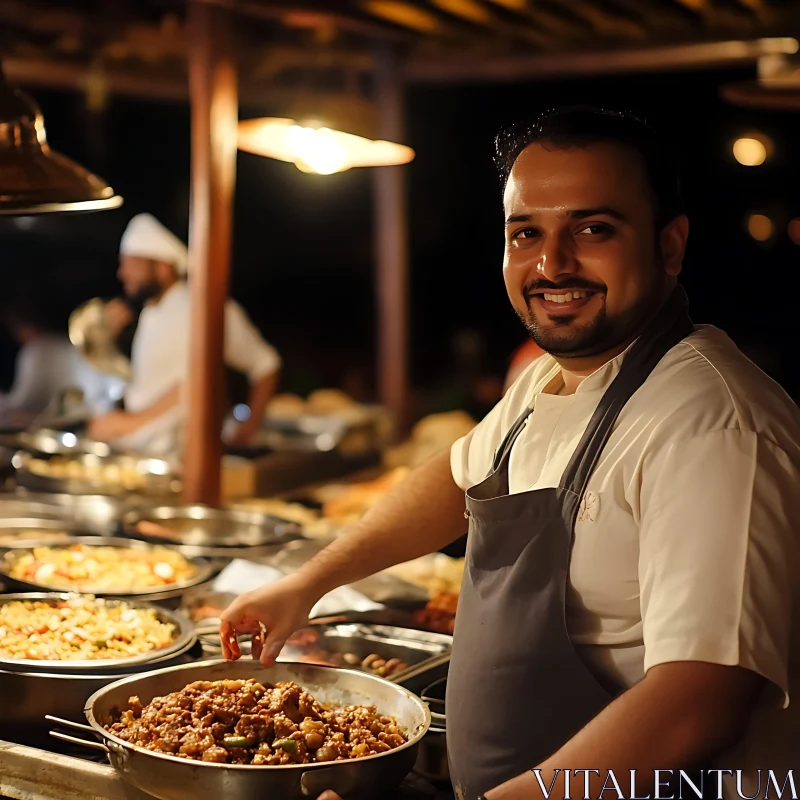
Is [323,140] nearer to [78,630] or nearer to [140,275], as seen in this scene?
[78,630]

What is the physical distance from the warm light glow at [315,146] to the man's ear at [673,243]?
1733 mm

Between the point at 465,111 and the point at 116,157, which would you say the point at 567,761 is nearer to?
the point at 116,157

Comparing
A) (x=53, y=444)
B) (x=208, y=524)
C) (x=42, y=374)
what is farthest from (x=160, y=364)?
(x=208, y=524)

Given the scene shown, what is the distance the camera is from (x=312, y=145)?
3768 millimetres

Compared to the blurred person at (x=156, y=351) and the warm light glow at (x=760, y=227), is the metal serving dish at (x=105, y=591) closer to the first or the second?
the blurred person at (x=156, y=351)

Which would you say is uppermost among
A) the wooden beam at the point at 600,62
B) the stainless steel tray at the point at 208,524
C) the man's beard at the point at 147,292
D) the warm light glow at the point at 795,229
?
the wooden beam at the point at 600,62

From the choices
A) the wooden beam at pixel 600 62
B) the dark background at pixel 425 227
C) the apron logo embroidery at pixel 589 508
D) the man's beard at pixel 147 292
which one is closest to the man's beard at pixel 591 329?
the apron logo embroidery at pixel 589 508

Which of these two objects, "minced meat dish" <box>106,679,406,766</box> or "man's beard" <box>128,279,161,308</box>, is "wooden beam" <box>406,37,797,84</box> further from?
"minced meat dish" <box>106,679,406,766</box>

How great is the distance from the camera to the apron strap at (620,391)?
2.02 m

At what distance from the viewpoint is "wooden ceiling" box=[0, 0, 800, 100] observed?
17.3ft

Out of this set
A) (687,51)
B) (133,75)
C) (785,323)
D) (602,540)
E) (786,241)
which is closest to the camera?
(602,540)

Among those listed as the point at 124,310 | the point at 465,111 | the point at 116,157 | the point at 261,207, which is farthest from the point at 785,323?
the point at 124,310

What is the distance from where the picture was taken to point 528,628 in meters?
2.03

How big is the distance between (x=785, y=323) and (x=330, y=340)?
7.48m
